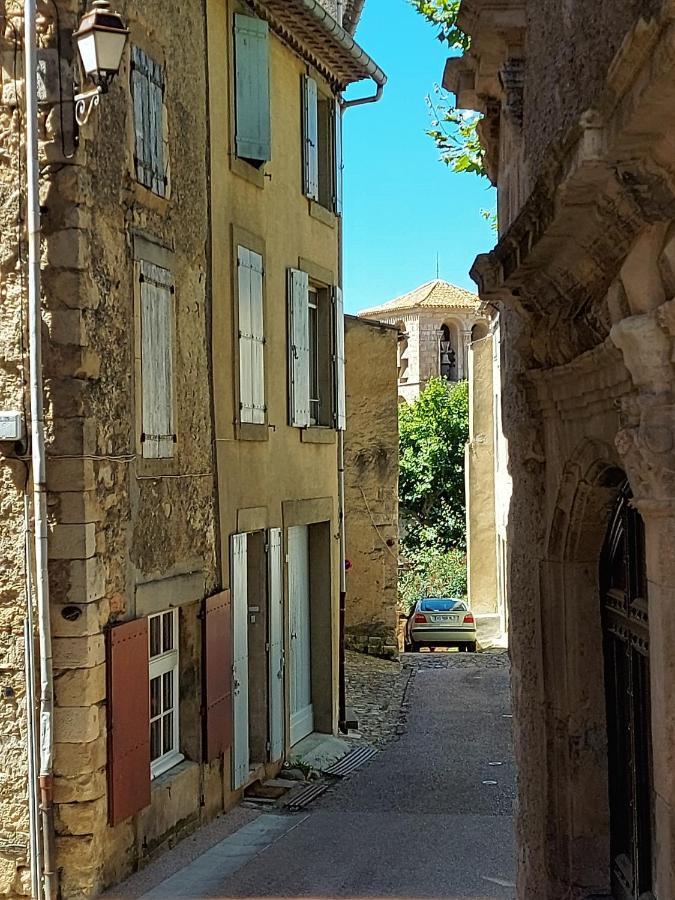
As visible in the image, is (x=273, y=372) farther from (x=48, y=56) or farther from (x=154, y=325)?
(x=48, y=56)

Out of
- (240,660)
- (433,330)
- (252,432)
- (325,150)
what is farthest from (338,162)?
(433,330)

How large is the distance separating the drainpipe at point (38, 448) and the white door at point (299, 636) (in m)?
4.63

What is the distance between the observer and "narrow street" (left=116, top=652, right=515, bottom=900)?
764cm

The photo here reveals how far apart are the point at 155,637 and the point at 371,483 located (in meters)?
10.1

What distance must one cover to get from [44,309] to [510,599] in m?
3.79

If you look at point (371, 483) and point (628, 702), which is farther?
point (371, 483)

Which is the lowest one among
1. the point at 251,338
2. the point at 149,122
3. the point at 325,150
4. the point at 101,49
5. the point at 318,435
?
the point at 318,435

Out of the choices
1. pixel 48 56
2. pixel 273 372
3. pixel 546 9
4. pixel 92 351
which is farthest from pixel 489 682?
pixel 546 9

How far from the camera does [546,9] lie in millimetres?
5059

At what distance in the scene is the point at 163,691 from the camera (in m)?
9.13

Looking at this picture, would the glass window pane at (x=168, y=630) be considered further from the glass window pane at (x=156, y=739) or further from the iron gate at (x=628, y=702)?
the iron gate at (x=628, y=702)

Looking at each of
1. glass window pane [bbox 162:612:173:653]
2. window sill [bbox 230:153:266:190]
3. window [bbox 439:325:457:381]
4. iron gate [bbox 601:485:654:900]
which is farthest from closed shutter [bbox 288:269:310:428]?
window [bbox 439:325:457:381]

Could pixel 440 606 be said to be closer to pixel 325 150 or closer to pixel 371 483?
pixel 371 483

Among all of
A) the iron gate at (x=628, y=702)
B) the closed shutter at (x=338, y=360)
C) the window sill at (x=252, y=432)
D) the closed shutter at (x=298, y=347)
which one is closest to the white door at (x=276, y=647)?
the window sill at (x=252, y=432)
